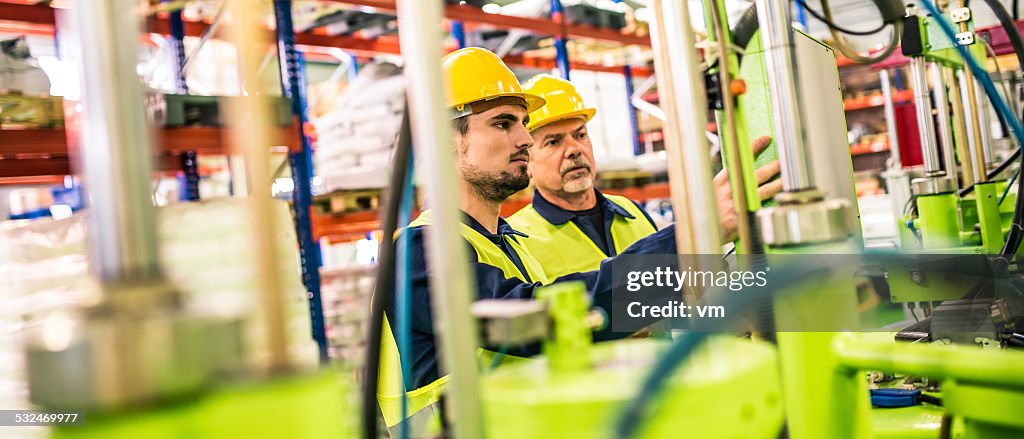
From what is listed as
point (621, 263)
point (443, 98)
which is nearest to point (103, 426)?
point (443, 98)

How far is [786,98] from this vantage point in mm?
854

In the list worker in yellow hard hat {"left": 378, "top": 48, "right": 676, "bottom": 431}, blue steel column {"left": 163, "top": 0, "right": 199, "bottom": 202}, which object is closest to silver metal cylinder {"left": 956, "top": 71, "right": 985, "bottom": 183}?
worker in yellow hard hat {"left": 378, "top": 48, "right": 676, "bottom": 431}

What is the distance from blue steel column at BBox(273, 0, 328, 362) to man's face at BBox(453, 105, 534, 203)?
3.39 feet

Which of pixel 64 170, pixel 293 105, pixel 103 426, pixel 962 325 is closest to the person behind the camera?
pixel 103 426

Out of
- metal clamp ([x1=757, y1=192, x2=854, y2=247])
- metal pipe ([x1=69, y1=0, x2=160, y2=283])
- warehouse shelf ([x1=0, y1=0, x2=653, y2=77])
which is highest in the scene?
warehouse shelf ([x1=0, y1=0, x2=653, y2=77])

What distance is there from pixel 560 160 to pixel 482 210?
0.84 m

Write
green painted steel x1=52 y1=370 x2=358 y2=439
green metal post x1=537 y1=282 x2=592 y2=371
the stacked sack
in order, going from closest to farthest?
green painted steel x1=52 y1=370 x2=358 y2=439, green metal post x1=537 y1=282 x2=592 y2=371, the stacked sack

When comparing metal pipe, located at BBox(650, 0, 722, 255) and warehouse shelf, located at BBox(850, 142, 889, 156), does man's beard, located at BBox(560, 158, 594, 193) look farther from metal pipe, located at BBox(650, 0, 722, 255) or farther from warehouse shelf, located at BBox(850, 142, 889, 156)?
warehouse shelf, located at BBox(850, 142, 889, 156)

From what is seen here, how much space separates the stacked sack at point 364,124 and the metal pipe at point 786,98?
11.0ft

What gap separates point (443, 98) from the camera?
0.59 m

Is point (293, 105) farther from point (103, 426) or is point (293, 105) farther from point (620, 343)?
point (103, 426)

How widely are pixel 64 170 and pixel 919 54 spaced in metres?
3.23

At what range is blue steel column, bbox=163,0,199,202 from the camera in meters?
Result: 3.49

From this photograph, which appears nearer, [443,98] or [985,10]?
[443,98]
